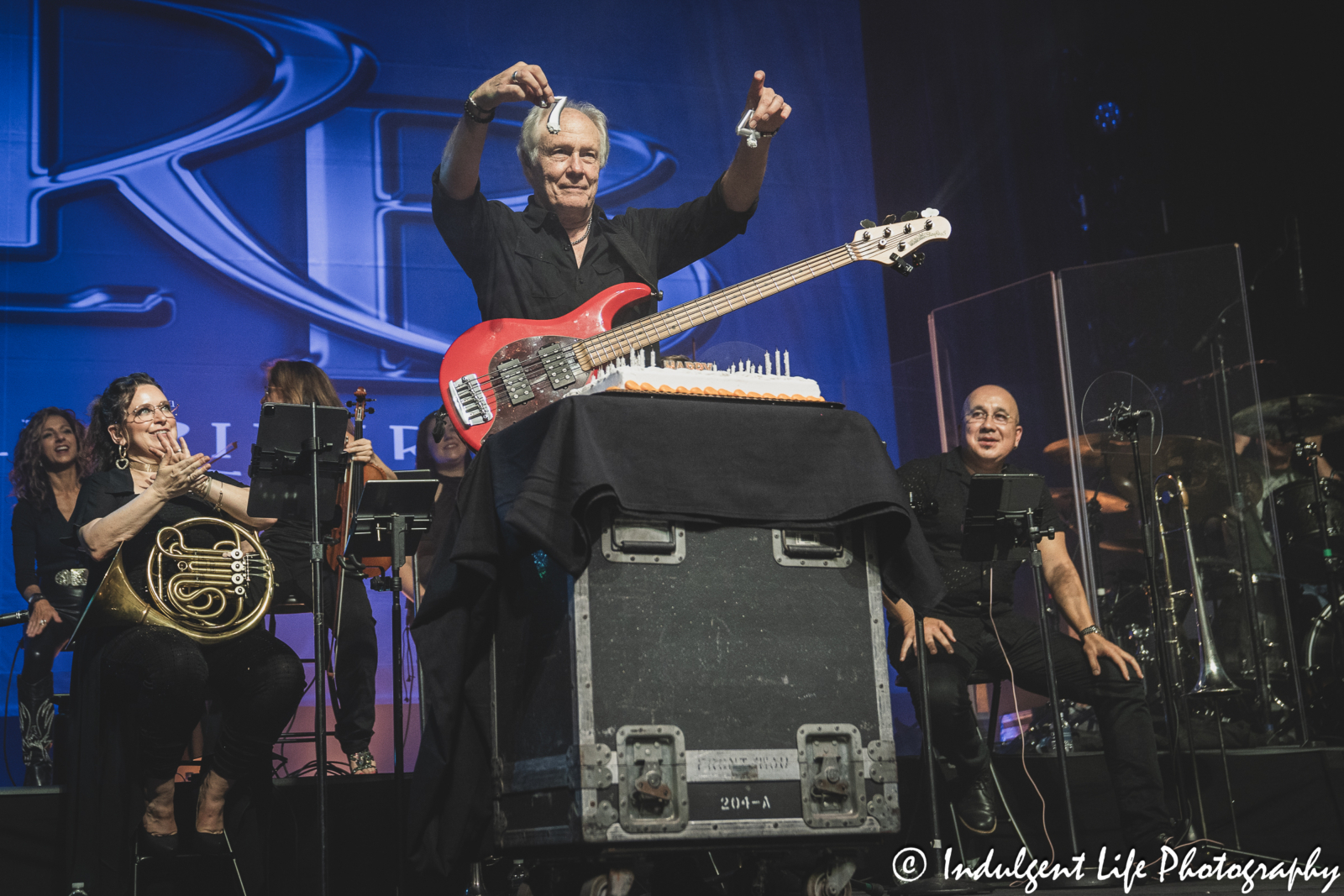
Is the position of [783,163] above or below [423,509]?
above

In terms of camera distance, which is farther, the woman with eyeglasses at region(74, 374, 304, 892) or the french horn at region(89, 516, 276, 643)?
the french horn at region(89, 516, 276, 643)

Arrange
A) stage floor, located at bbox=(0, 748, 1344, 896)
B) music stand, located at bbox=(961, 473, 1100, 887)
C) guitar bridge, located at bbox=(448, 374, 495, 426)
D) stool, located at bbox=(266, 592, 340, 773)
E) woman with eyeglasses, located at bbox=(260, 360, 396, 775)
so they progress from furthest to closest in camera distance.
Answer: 1. woman with eyeglasses, located at bbox=(260, 360, 396, 775)
2. stool, located at bbox=(266, 592, 340, 773)
3. music stand, located at bbox=(961, 473, 1100, 887)
4. stage floor, located at bbox=(0, 748, 1344, 896)
5. guitar bridge, located at bbox=(448, 374, 495, 426)

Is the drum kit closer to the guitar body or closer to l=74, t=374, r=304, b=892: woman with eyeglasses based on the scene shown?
the guitar body

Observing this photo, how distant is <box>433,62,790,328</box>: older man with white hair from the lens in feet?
11.2

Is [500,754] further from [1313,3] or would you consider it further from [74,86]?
[1313,3]

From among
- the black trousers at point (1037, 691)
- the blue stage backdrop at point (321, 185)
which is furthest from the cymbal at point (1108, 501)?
the black trousers at point (1037, 691)

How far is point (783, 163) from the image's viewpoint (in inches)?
252

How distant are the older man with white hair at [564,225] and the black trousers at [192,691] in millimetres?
1265

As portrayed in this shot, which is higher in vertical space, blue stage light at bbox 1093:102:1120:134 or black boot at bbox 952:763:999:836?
blue stage light at bbox 1093:102:1120:134

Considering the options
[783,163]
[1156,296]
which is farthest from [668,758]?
[783,163]

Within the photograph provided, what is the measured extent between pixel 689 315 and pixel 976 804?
6.85 ft

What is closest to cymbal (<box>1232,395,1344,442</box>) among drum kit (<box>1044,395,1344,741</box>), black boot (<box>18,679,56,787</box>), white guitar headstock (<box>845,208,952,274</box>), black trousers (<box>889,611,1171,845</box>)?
drum kit (<box>1044,395,1344,741</box>)

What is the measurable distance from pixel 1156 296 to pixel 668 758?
431cm

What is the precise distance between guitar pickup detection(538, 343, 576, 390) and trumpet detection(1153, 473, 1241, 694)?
2798 millimetres
